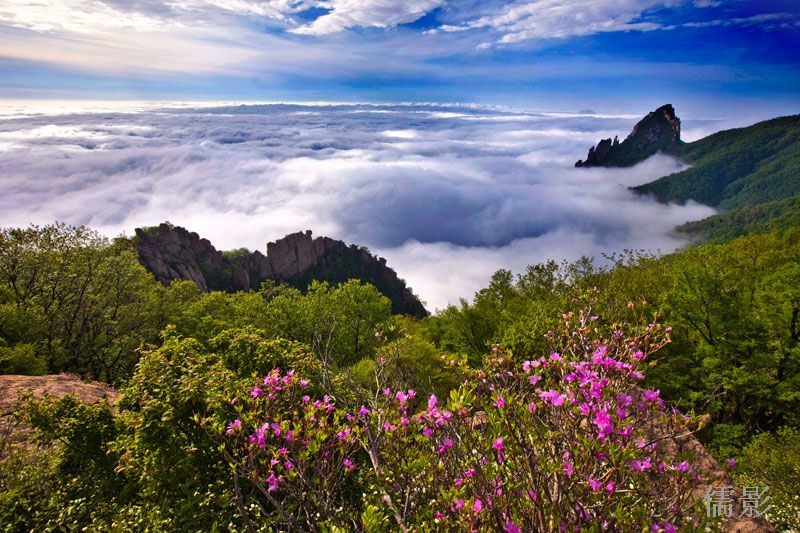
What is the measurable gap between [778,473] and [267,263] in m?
143

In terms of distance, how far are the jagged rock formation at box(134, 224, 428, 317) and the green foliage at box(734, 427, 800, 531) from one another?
112636mm

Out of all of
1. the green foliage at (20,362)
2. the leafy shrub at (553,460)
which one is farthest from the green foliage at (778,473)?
the green foliage at (20,362)

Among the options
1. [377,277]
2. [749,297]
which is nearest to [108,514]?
[749,297]

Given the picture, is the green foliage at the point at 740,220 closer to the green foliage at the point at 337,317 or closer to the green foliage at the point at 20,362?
the green foliage at the point at 337,317

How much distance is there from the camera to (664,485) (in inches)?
237

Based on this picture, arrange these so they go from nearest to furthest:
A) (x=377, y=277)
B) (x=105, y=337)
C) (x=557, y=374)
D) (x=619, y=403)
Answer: (x=619, y=403) → (x=557, y=374) → (x=105, y=337) → (x=377, y=277)

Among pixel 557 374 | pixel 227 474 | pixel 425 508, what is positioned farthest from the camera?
pixel 227 474

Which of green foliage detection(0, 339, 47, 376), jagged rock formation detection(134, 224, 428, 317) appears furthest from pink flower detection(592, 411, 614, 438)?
jagged rock formation detection(134, 224, 428, 317)

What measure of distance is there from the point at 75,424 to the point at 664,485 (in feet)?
47.8

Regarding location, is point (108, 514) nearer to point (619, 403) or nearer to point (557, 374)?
point (557, 374)

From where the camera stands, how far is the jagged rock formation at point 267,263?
114938mm

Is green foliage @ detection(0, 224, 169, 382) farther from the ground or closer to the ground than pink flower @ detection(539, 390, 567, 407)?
closer to the ground

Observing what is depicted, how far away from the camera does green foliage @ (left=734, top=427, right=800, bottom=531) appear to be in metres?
14.9

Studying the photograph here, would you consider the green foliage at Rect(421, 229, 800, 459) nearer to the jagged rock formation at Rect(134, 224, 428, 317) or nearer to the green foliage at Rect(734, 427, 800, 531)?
the green foliage at Rect(734, 427, 800, 531)
